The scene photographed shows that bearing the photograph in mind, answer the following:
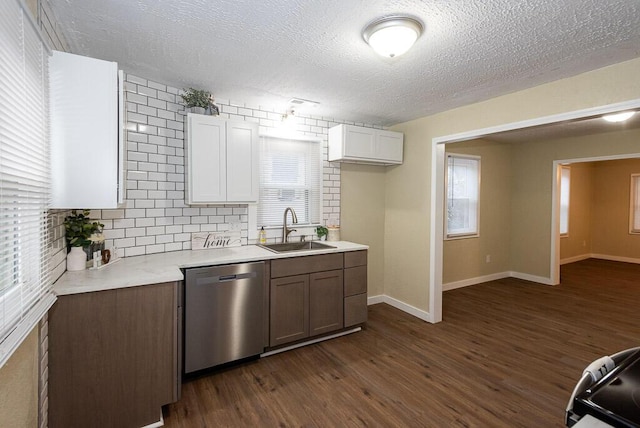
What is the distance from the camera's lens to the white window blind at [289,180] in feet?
11.5

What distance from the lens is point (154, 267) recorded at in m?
2.26

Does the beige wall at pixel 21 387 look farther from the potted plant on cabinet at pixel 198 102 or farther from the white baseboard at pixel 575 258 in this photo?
the white baseboard at pixel 575 258

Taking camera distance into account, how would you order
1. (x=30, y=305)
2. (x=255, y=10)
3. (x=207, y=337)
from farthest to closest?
1. (x=207, y=337)
2. (x=255, y=10)
3. (x=30, y=305)

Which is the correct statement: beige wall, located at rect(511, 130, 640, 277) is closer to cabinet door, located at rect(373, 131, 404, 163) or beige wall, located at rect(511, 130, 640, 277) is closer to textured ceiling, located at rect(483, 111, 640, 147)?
textured ceiling, located at rect(483, 111, 640, 147)

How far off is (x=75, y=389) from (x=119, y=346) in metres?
0.29

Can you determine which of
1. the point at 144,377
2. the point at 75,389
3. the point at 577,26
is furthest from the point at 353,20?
the point at 75,389

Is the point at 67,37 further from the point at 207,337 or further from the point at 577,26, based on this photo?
the point at 577,26

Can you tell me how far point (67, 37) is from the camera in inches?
78.5

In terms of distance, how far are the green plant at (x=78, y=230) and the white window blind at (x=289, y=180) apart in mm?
1574

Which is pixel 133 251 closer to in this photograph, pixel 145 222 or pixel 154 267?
pixel 145 222

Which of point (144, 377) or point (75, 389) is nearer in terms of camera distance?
point (75, 389)

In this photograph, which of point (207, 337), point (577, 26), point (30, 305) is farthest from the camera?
point (207, 337)

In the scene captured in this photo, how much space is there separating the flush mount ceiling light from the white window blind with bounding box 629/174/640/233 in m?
8.01

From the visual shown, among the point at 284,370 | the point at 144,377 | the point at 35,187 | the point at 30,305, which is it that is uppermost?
the point at 35,187
